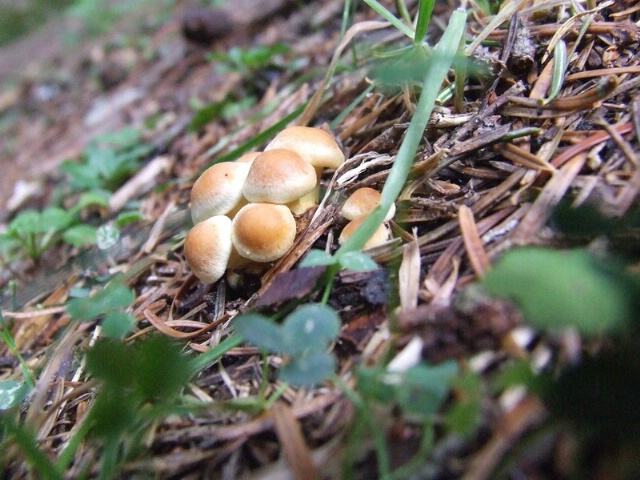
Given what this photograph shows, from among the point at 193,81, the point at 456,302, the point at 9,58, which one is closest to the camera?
the point at 456,302

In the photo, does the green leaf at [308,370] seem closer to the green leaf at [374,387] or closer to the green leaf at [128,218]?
the green leaf at [374,387]

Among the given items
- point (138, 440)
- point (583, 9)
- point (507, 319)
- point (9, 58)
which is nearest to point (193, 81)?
point (583, 9)

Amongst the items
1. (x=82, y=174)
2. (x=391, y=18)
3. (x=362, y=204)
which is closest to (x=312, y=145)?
(x=362, y=204)

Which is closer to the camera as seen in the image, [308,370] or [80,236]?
[308,370]

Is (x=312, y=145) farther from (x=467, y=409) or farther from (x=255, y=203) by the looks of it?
(x=467, y=409)

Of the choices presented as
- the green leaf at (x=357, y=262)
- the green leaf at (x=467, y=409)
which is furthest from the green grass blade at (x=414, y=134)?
the green leaf at (x=467, y=409)

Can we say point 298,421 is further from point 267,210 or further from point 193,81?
point 193,81

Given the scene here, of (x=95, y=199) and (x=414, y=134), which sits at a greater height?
(x=414, y=134)
